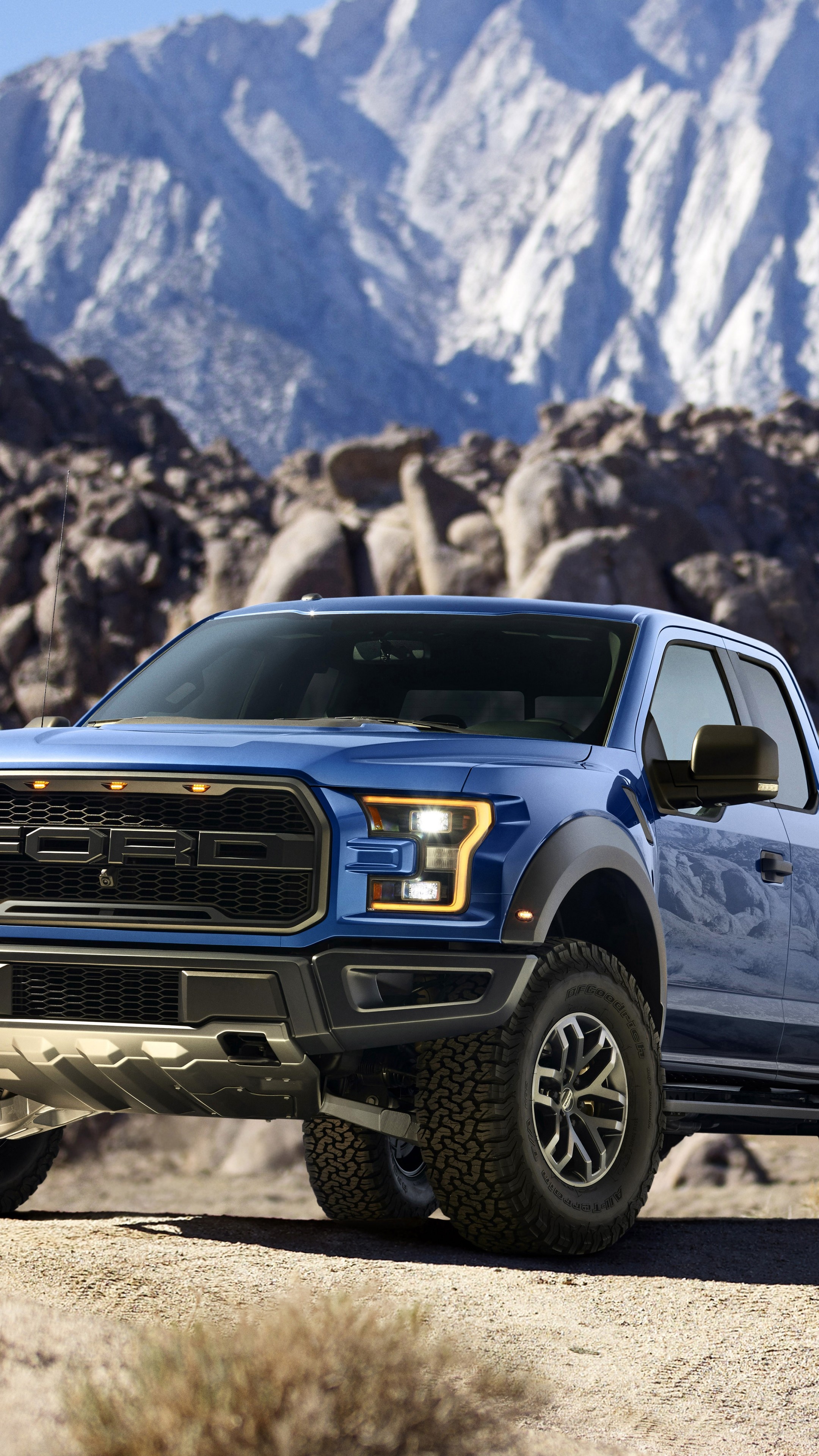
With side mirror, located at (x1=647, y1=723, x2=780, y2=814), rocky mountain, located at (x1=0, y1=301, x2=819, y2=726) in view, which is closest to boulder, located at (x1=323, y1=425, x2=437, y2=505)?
rocky mountain, located at (x1=0, y1=301, x2=819, y2=726)

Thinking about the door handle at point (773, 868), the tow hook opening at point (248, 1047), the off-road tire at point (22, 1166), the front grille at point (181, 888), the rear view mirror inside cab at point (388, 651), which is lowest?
the off-road tire at point (22, 1166)

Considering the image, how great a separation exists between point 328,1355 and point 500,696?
298 cm

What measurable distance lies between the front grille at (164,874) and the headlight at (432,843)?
178 millimetres

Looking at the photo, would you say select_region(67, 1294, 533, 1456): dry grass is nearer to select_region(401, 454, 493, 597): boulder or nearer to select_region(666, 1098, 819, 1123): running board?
select_region(666, 1098, 819, 1123): running board

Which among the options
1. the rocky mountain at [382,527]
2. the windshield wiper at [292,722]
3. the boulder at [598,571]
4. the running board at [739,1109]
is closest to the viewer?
the windshield wiper at [292,722]

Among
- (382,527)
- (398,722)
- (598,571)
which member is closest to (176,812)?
(398,722)

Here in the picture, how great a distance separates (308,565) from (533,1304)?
35.7m

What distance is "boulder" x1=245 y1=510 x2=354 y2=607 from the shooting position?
3897cm

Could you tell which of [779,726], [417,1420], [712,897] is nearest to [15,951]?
[417,1420]

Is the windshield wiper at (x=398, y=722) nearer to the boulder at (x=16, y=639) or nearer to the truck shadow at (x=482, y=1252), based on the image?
the truck shadow at (x=482, y=1252)

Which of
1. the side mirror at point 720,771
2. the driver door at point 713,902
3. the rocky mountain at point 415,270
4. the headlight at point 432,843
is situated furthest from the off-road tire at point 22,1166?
the rocky mountain at point 415,270

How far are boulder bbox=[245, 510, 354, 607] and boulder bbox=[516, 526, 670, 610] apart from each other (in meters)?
4.57

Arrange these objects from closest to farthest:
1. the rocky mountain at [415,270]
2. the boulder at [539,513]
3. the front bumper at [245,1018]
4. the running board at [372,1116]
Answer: the front bumper at [245,1018] < the running board at [372,1116] < the boulder at [539,513] < the rocky mountain at [415,270]

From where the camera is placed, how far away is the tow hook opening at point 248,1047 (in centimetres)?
412
